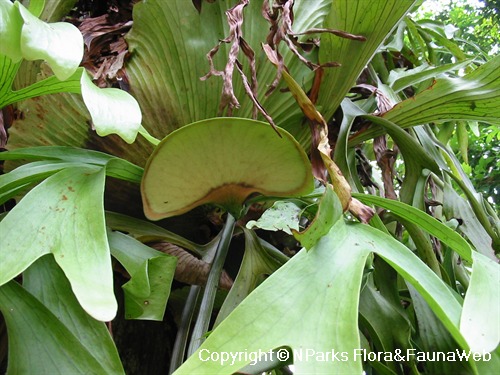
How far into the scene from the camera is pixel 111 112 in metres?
0.44

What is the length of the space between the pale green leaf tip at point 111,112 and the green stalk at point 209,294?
0.73 ft

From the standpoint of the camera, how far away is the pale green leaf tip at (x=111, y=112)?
0.43 metres

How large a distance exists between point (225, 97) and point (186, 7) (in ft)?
0.65

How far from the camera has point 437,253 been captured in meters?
0.76

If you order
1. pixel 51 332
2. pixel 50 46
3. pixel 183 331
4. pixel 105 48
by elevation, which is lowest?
pixel 183 331

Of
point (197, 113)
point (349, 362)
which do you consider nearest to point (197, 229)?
point (197, 113)

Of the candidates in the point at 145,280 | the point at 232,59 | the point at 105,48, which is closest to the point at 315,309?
the point at 145,280

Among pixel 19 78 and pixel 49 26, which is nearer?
pixel 49 26

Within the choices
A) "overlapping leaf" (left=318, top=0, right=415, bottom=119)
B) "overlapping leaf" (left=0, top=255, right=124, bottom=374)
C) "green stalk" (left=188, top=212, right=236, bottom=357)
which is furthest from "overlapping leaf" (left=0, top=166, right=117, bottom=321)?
"overlapping leaf" (left=318, top=0, right=415, bottom=119)

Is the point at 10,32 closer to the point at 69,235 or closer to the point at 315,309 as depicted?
the point at 69,235

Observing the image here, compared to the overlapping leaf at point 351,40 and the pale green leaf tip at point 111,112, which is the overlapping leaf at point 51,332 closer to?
the pale green leaf tip at point 111,112

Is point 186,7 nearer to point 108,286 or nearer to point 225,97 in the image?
point 225,97

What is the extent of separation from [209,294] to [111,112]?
255 millimetres

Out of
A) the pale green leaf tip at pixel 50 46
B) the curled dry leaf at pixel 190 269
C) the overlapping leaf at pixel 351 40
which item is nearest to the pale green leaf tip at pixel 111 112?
the pale green leaf tip at pixel 50 46
